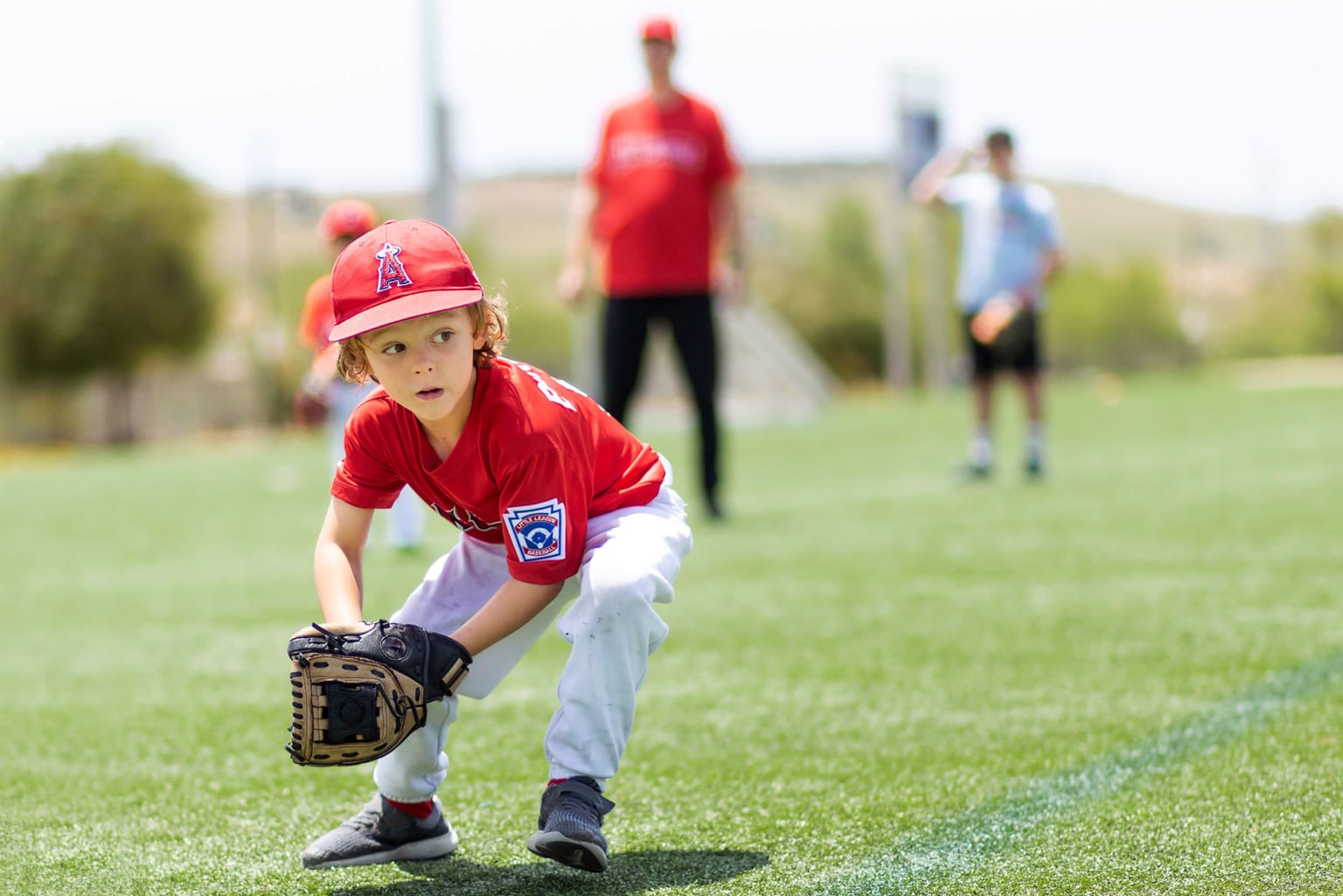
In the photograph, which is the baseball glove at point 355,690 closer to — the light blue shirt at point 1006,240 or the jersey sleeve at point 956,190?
the light blue shirt at point 1006,240

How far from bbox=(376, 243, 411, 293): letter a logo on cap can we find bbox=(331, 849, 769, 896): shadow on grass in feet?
3.35

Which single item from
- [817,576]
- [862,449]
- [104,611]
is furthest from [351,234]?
[862,449]

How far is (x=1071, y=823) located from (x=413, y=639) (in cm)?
121

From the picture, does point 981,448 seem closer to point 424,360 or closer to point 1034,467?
point 1034,467

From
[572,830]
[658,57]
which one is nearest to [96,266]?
[658,57]

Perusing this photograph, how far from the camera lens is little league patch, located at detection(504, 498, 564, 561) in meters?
2.64

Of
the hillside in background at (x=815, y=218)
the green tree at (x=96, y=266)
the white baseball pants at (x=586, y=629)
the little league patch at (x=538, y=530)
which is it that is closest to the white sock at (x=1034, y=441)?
the white baseball pants at (x=586, y=629)

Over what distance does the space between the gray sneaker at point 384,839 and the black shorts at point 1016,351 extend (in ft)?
22.9

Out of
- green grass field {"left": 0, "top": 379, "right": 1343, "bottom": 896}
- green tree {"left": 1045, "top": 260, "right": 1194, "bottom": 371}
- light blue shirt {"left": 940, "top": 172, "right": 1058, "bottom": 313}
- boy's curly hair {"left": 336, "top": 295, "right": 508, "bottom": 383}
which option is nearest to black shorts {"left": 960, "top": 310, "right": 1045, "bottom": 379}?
light blue shirt {"left": 940, "top": 172, "right": 1058, "bottom": 313}

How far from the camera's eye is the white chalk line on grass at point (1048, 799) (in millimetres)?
2549

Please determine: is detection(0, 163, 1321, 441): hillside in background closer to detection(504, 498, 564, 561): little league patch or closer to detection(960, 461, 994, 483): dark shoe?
detection(504, 498, 564, 561): little league patch

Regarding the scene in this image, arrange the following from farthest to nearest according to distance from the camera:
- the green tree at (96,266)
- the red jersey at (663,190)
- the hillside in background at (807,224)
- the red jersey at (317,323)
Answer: the hillside in background at (807,224) < the green tree at (96,266) < the red jersey at (317,323) < the red jersey at (663,190)

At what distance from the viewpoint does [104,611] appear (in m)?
6.07

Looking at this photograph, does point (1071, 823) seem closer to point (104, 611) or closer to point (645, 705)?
point (645, 705)
